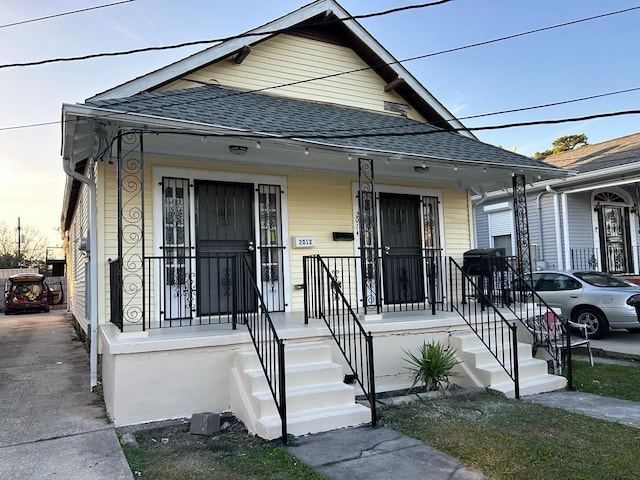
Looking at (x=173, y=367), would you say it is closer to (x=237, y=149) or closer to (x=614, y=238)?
(x=237, y=149)

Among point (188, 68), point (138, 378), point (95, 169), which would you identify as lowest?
point (138, 378)

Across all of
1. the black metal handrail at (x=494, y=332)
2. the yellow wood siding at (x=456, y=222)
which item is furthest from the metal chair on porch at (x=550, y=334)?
the yellow wood siding at (x=456, y=222)

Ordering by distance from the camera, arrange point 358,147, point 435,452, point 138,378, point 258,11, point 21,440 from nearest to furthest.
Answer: point 435,452 → point 21,440 → point 138,378 → point 358,147 → point 258,11

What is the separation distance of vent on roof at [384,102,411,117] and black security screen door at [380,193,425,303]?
1786 millimetres

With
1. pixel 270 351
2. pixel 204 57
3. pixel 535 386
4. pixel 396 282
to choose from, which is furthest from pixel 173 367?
pixel 204 57

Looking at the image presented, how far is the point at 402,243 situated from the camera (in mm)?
8562

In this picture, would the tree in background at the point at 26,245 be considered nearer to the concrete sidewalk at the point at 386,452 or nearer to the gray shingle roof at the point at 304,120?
the gray shingle roof at the point at 304,120

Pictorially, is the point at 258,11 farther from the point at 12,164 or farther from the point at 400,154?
the point at 12,164

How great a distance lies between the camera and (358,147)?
21.2 feet

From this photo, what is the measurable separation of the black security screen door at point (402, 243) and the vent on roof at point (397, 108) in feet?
5.86

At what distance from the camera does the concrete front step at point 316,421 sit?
13.8ft

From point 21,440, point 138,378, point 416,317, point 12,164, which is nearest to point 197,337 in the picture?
point 138,378

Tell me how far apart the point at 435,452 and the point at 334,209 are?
4.70 metres

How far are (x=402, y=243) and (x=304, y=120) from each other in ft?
9.29
